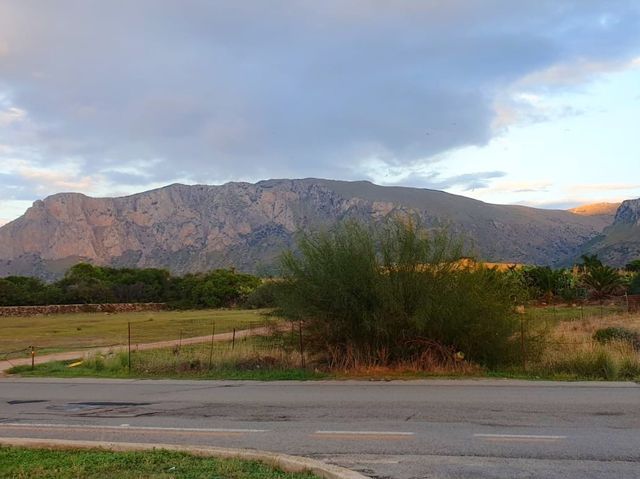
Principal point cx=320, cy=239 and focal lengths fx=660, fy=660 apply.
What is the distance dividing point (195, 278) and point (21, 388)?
89.0 metres

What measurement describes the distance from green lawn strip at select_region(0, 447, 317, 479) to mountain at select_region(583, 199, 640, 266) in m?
133

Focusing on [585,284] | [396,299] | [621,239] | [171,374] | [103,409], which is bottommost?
[171,374]

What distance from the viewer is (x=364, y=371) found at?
16.5 m

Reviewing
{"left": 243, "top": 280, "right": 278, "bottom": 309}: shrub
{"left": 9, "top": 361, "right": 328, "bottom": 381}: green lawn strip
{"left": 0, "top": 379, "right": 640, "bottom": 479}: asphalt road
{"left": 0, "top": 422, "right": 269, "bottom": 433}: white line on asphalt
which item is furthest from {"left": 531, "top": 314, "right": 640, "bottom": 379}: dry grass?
{"left": 0, "top": 422, "right": 269, "bottom": 433}: white line on asphalt

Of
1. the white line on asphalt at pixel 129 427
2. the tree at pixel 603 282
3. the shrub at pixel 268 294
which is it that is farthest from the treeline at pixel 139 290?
the white line on asphalt at pixel 129 427

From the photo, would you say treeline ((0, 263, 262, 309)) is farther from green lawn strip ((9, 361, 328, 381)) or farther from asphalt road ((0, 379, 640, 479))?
asphalt road ((0, 379, 640, 479))

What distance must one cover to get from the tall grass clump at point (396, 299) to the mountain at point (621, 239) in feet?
400

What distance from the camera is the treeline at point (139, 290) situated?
93.1 meters

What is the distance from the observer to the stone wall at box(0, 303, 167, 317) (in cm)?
8188

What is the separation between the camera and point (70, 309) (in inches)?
3504

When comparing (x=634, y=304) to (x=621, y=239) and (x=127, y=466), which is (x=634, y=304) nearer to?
(x=127, y=466)

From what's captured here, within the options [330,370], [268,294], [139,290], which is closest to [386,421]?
[330,370]

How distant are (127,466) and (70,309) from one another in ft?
289

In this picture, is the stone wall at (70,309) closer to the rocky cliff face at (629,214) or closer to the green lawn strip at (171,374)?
the green lawn strip at (171,374)
